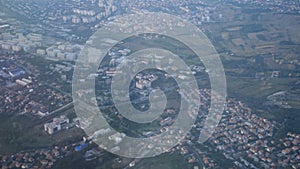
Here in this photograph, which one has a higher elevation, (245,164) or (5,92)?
(5,92)

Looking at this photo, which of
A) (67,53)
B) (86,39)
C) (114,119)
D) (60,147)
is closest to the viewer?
(60,147)

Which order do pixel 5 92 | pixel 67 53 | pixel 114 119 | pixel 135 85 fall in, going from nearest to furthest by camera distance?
pixel 114 119 → pixel 5 92 → pixel 135 85 → pixel 67 53

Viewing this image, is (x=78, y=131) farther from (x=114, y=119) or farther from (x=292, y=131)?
(x=292, y=131)

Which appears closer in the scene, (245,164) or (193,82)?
(245,164)

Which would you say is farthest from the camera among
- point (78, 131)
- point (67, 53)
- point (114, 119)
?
point (67, 53)

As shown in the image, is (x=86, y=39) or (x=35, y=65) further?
(x=86, y=39)

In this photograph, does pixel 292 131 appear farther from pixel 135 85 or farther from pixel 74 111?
pixel 74 111

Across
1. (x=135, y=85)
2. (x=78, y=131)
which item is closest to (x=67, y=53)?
(x=135, y=85)

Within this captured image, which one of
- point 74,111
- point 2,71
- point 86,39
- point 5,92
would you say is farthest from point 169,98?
point 86,39

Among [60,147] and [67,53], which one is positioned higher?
[67,53]
